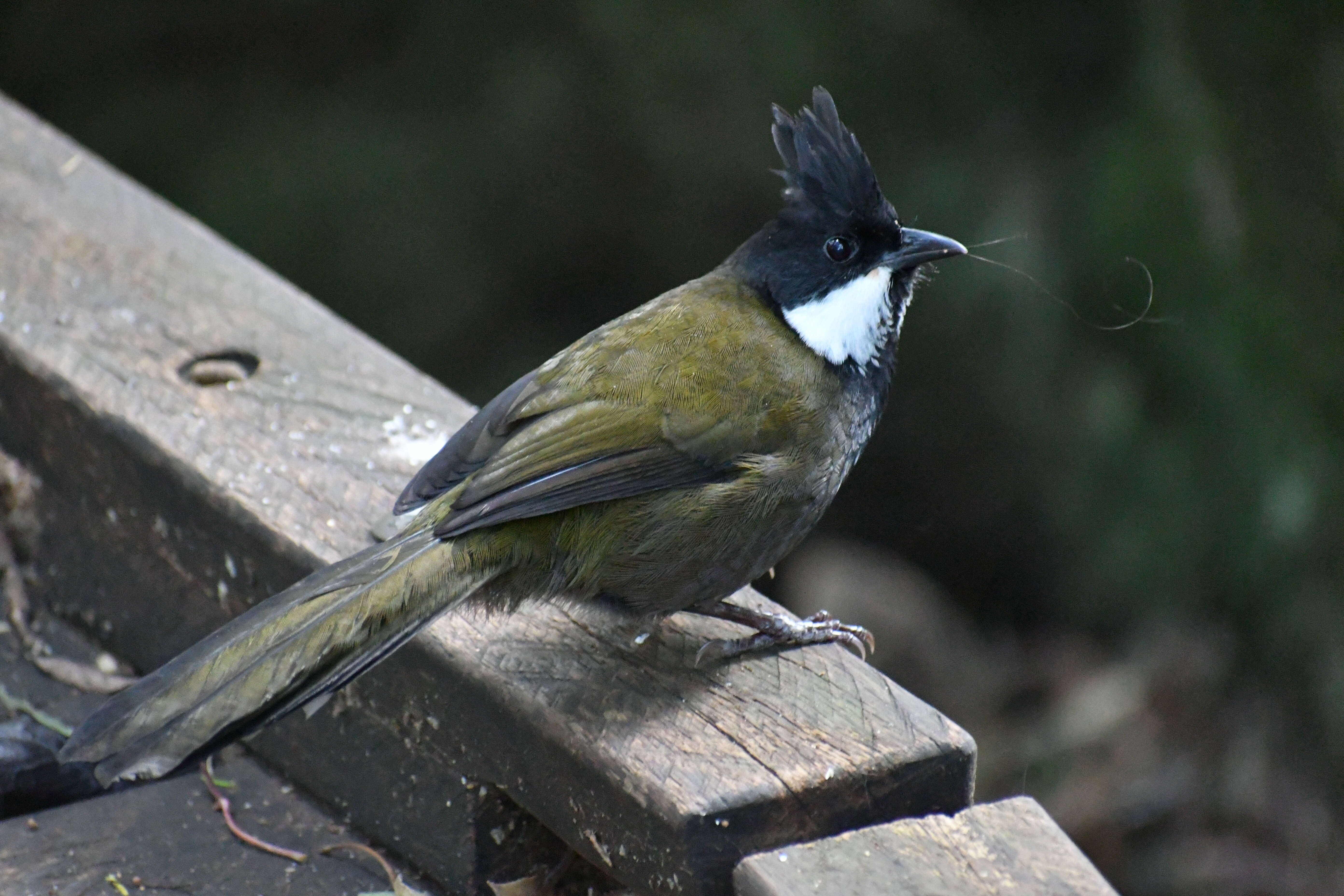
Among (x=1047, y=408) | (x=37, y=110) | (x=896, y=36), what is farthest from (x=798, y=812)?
(x=37, y=110)

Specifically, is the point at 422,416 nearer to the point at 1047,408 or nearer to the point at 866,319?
the point at 866,319

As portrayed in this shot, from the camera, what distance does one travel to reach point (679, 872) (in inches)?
77.5

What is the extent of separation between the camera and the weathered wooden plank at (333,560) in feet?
6.80

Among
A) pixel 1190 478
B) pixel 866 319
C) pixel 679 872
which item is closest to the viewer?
pixel 679 872

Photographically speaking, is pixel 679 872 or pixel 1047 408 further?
pixel 1047 408

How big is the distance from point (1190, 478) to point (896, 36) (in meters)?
1.70

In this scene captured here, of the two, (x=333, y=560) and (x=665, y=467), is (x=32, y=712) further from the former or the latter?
(x=665, y=467)

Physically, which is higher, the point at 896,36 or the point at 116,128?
the point at 896,36

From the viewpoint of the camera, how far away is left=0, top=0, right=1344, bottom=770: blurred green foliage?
428 centimetres

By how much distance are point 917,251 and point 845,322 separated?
221 mm

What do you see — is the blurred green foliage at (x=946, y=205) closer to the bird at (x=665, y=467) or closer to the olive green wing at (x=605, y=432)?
the bird at (x=665, y=467)

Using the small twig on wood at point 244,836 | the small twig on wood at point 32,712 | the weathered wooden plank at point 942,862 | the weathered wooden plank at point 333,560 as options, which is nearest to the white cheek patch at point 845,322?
the weathered wooden plank at point 333,560

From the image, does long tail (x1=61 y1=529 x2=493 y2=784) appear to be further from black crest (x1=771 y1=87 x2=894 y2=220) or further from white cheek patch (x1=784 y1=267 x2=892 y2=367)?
black crest (x1=771 y1=87 x2=894 y2=220)

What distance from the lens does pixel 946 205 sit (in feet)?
15.6
